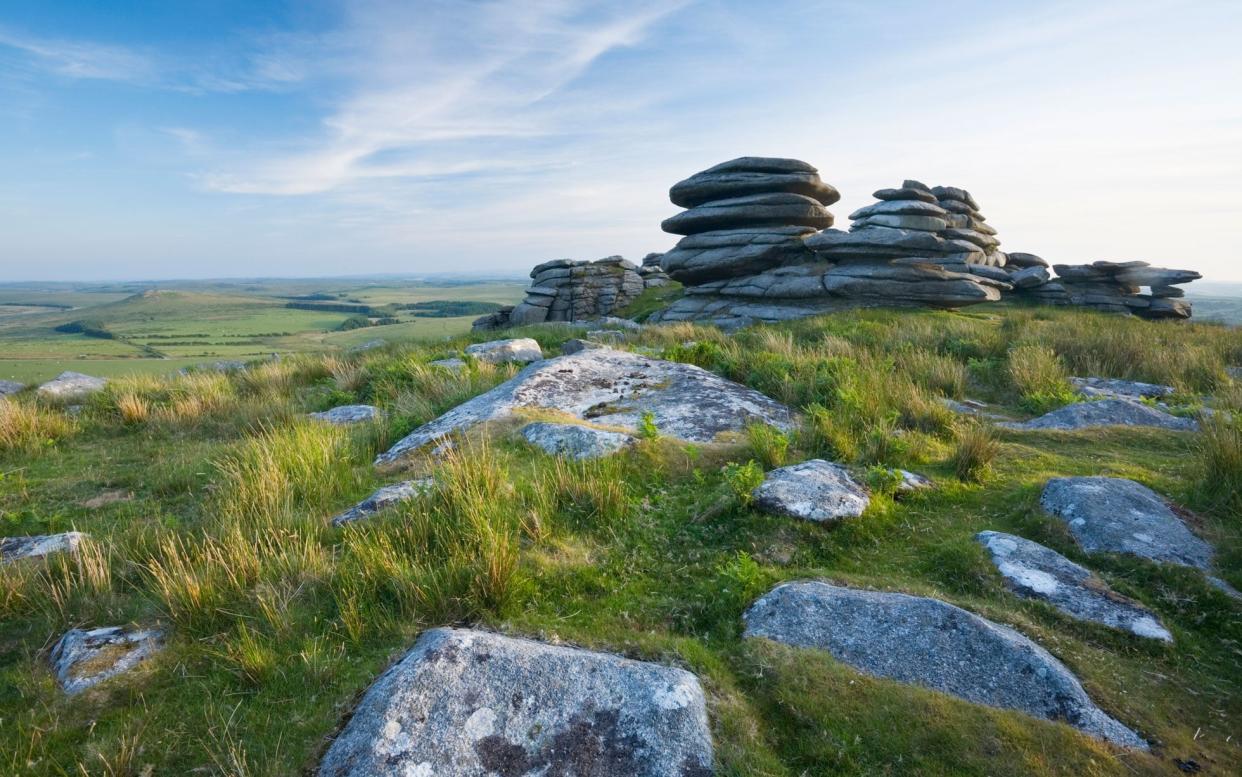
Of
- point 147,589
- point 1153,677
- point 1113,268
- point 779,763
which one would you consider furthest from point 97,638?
point 1113,268

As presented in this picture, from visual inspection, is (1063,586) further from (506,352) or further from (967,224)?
(967,224)

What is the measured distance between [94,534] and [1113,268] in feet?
118

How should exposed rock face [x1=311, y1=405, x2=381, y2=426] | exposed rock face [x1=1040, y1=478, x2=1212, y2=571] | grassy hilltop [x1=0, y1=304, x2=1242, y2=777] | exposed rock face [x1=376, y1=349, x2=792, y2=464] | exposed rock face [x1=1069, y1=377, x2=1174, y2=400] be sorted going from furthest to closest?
exposed rock face [x1=1069, y1=377, x2=1174, y2=400] → exposed rock face [x1=311, y1=405, x2=381, y2=426] → exposed rock face [x1=376, y1=349, x2=792, y2=464] → exposed rock face [x1=1040, y1=478, x2=1212, y2=571] → grassy hilltop [x1=0, y1=304, x2=1242, y2=777]

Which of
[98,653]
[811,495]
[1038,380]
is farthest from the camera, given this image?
[1038,380]

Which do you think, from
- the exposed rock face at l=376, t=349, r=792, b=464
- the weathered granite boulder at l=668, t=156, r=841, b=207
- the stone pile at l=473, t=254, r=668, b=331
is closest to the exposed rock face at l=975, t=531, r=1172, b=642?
the exposed rock face at l=376, t=349, r=792, b=464

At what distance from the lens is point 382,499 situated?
5.68 m

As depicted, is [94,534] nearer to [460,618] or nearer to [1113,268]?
[460,618]

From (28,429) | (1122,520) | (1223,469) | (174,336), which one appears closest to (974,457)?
(1122,520)

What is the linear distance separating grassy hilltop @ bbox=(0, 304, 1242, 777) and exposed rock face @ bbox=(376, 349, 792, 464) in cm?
61

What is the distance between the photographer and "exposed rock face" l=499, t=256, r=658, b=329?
31.6m

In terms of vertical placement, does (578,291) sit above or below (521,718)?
above

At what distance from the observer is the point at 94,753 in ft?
8.74

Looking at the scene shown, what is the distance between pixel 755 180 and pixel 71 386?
78.7 ft

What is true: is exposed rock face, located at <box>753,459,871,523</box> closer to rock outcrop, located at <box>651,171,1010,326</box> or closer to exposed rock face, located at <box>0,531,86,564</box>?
exposed rock face, located at <box>0,531,86,564</box>
